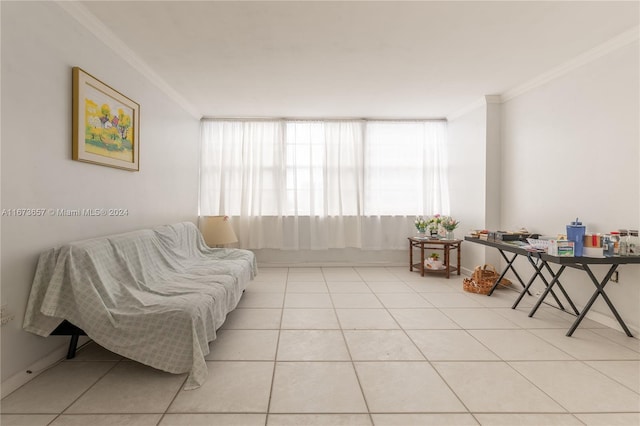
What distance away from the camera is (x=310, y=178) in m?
5.25

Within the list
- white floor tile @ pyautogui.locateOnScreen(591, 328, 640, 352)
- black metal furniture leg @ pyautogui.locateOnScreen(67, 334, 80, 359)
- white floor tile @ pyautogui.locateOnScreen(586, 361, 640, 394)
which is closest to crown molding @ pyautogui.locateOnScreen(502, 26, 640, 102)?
white floor tile @ pyautogui.locateOnScreen(591, 328, 640, 352)

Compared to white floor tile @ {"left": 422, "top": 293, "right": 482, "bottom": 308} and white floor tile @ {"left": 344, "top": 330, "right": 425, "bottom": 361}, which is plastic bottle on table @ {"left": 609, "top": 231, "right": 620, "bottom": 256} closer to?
white floor tile @ {"left": 422, "top": 293, "right": 482, "bottom": 308}

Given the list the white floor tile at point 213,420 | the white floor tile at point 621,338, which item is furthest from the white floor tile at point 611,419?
the white floor tile at point 213,420

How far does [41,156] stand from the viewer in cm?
200

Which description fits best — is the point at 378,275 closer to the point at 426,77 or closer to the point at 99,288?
the point at 426,77

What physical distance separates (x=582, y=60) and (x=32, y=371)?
16.4 ft

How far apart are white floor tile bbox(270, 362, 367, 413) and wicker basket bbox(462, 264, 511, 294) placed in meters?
2.39

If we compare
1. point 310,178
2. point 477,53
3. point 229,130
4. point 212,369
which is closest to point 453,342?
point 212,369

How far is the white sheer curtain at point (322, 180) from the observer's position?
17.1 feet

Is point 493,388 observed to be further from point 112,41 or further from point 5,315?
point 112,41

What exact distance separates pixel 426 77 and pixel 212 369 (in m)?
3.55

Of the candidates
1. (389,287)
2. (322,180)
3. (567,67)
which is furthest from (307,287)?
(567,67)

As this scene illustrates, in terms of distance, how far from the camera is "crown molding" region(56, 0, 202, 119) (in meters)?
2.25

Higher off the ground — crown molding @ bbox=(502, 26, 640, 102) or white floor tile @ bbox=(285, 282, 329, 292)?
crown molding @ bbox=(502, 26, 640, 102)
